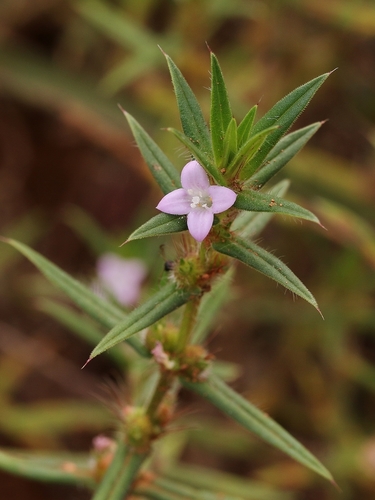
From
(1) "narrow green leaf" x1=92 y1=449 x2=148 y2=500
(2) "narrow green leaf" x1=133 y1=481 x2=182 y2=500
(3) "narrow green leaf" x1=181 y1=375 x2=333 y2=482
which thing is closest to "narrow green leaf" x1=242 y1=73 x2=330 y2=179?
(3) "narrow green leaf" x1=181 y1=375 x2=333 y2=482

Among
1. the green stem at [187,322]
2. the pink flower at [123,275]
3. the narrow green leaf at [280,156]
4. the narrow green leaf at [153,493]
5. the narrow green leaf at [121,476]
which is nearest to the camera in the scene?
the narrow green leaf at [280,156]

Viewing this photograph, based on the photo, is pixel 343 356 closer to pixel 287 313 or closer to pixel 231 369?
pixel 287 313

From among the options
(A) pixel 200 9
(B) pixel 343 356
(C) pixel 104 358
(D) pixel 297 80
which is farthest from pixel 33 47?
(B) pixel 343 356

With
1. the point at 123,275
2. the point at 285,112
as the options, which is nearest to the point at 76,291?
the point at 285,112

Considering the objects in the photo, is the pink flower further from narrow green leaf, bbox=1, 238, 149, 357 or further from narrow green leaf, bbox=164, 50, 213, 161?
narrow green leaf, bbox=164, 50, 213, 161

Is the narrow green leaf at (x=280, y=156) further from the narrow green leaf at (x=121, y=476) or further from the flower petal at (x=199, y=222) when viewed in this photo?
the narrow green leaf at (x=121, y=476)

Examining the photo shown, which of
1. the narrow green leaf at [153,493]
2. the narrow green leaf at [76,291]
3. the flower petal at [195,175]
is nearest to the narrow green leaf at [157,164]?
the flower petal at [195,175]

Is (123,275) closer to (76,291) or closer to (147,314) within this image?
(76,291)
